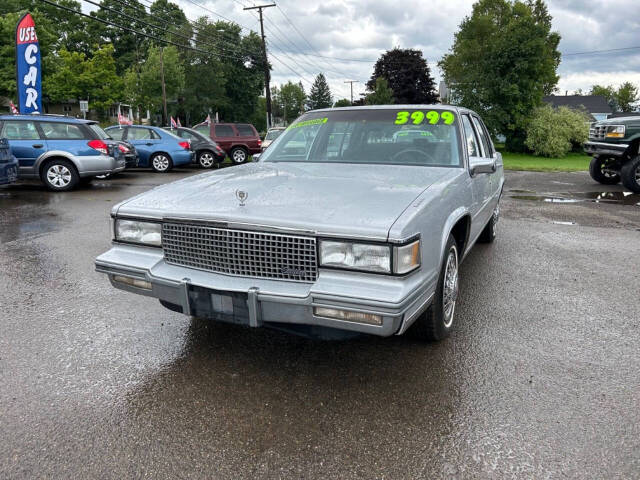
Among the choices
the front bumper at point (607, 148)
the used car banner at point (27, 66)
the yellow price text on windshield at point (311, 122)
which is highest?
the used car banner at point (27, 66)

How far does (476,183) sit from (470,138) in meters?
0.57

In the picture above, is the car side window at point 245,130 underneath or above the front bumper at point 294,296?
above

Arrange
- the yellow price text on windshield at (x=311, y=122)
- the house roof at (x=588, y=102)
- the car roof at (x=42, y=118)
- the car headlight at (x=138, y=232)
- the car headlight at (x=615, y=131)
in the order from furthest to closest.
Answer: the house roof at (x=588, y=102) < the car headlight at (x=615, y=131) < the car roof at (x=42, y=118) < the yellow price text on windshield at (x=311, y=122) < the car headlight at (x=138, y=232)

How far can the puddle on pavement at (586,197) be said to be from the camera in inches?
409

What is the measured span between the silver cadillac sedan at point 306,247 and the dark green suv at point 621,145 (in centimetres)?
960

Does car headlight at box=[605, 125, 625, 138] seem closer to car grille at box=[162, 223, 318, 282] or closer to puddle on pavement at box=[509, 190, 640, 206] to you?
puddle on pavement at box=[509, 190, 640, 206]

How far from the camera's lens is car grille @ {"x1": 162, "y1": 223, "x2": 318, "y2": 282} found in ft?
8.43

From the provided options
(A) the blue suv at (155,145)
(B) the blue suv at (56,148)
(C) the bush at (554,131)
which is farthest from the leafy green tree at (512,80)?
(B) the blue suv at (56,148)

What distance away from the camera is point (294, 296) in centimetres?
249

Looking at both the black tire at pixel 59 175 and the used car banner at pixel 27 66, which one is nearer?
the black tire at pixel 59 175

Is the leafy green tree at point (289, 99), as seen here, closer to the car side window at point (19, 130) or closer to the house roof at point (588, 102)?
the house roof at point (588, 102)

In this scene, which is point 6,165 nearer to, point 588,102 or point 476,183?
point 476,183

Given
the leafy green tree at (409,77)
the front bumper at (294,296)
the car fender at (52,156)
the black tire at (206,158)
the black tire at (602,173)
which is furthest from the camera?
the leafy green tree at (409,77)

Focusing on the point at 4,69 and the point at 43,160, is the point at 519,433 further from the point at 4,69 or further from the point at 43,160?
the point at 4,69
